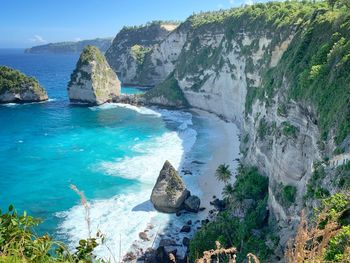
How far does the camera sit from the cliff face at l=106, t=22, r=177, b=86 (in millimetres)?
146750

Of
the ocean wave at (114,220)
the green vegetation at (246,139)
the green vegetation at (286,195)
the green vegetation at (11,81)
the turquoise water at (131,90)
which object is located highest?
the green vegetation at (11,81)

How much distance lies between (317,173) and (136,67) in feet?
433

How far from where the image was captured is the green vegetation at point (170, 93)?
104688 millimetres

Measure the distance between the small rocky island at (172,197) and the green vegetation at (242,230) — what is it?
4.94 metres

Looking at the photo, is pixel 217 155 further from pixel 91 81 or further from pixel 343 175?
pixel 91 81

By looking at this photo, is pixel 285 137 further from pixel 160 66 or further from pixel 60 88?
pixel 60 88

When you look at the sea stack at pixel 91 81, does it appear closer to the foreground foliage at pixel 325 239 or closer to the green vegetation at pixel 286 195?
the green vegetation at pixel 286 195

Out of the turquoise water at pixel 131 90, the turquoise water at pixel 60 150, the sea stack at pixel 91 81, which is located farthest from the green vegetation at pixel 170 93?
the turquoise water at pixel 131 90

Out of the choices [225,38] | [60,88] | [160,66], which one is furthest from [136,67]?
[225,38]

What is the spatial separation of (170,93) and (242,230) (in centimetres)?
7580

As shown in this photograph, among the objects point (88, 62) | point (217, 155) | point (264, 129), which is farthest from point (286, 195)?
point (88, 62)

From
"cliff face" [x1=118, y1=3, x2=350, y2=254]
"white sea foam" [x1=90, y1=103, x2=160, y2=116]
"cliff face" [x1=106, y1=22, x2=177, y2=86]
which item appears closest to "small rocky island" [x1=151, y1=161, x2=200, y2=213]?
"cliff face" [x1=118, y1=3, x2=350, y2=254]

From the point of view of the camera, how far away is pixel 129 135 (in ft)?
260

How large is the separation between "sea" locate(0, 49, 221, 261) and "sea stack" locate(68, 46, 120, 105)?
5.20 m
